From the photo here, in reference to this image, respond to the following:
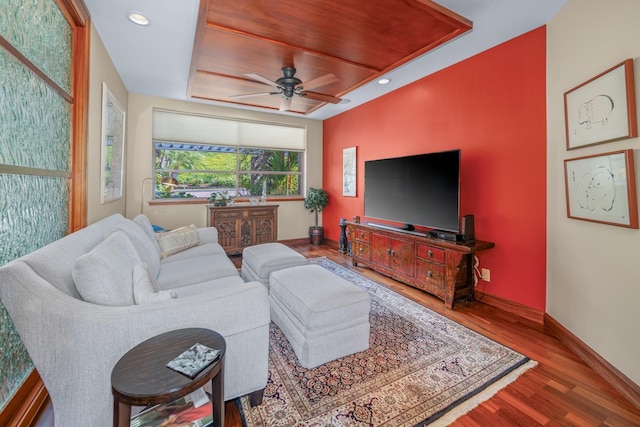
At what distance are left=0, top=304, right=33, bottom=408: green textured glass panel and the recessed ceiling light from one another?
7.83 feet

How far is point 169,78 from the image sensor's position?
12.4 feet

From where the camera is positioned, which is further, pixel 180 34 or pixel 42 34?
pixel 180 34

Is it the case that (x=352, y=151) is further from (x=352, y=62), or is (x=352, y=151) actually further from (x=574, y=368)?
(x=574, y=368)

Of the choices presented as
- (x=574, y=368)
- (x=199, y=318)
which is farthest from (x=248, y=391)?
(x=574, y=368)

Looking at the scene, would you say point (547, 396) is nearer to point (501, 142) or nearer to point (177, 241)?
point (501, 142)

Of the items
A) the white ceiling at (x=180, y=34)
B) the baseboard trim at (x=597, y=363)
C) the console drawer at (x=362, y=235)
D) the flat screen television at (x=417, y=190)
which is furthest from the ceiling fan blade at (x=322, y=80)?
the baseboard trim at (x=597, y=363)

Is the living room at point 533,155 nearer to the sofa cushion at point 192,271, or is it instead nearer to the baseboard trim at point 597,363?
the baseboard trim at point 597,363

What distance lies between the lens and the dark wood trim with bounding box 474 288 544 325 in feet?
8.48

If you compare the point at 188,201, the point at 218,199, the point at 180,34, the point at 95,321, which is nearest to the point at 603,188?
the point at 95,321

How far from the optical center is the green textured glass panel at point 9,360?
135 cm

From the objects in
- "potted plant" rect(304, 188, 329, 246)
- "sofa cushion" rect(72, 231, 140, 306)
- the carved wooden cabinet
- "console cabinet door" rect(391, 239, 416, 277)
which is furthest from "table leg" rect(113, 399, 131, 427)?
"potted plant" rect(304, 188, 329, 246)

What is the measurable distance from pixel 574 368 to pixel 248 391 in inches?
85.3

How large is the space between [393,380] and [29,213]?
240 centimetres

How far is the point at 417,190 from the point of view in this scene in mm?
3363
